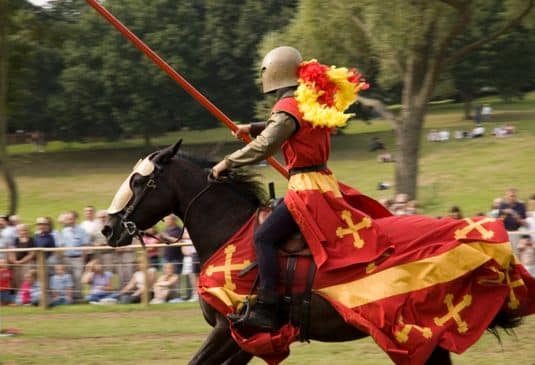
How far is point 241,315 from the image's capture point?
22.7ft

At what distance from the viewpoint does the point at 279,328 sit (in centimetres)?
699

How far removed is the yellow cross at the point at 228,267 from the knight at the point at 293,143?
0.64 ft

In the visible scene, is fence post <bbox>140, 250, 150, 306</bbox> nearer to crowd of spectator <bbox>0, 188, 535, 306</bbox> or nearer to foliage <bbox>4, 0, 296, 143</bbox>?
crowd of spectator <bbox>0, 188, 535, 306</bbox>

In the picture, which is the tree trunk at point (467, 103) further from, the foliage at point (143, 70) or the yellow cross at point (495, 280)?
the yellow cross at point (495, 280)

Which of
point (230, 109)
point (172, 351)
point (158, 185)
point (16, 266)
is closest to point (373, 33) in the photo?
point (16, 266)

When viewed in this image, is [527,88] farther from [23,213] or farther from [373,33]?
[373,33]

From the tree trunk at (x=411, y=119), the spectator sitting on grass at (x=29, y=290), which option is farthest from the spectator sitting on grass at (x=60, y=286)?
the tree trunk at (x=411, y=119)

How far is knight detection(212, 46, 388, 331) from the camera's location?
6688 millimetres

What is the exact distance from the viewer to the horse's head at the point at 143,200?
23.8 feet

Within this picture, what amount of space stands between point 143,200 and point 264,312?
120 cm

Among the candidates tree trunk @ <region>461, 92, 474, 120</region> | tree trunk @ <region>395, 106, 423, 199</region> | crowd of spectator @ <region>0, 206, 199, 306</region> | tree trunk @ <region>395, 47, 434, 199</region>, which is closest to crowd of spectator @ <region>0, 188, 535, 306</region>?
crowd of spectator @ <region>0, 206, 199, 306</region>

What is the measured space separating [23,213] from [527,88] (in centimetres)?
3580

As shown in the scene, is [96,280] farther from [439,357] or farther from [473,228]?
[473,228]

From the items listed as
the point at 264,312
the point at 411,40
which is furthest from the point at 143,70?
the point at 264,312
